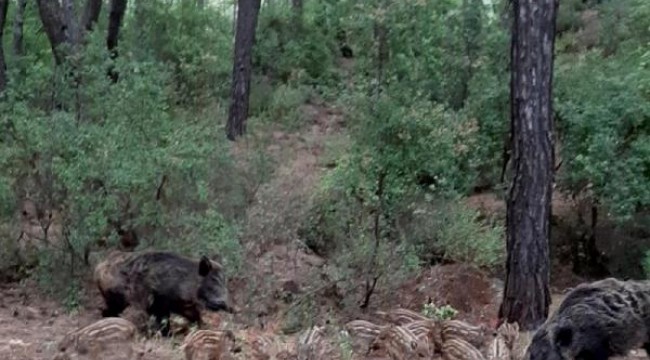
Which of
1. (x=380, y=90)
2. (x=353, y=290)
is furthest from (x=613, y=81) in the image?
(x=353, y=290)

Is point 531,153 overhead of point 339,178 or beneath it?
overhead

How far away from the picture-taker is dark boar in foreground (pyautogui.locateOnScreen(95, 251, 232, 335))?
413 inches

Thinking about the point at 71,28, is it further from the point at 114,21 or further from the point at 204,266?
the point at 114,21

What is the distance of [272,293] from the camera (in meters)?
12.7

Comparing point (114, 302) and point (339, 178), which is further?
point (339, 178)

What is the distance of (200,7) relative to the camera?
29.3m

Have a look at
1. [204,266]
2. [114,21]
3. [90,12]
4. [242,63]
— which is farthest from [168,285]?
[242,63]

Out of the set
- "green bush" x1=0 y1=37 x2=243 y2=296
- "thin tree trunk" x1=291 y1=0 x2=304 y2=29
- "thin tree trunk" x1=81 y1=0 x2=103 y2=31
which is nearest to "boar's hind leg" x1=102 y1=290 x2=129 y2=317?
"green bush" x1=0 y1=37 x2=243 y2=296

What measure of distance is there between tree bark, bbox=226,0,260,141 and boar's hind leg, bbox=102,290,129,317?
13741 millimetres

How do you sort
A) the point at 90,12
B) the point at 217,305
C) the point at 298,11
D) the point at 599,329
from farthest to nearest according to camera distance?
the point at 298,11 → the point at 90,12 → the point at 217,305 → the point at 599,329

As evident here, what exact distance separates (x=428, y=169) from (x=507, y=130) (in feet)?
19.4

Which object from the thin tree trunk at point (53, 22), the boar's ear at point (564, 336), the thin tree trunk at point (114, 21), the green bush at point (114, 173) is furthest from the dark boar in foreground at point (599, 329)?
the thin tree trunk at point (114, 21)

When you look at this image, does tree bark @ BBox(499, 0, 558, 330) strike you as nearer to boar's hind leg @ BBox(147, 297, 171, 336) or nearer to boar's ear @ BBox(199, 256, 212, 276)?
boar's ear @ BBox(199, 256, 212, 276)

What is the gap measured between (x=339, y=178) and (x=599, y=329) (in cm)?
615
